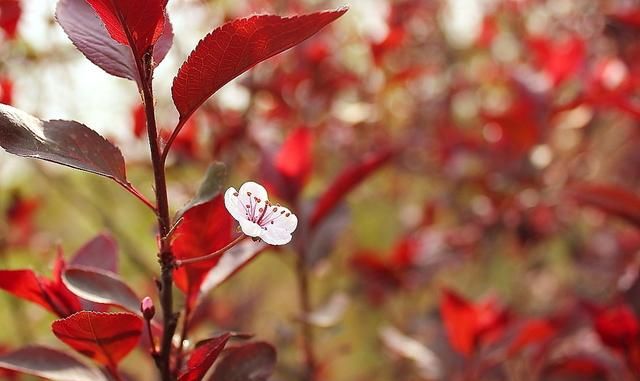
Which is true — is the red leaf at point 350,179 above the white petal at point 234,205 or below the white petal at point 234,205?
above

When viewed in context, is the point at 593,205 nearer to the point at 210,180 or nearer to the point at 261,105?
the point at 210,180

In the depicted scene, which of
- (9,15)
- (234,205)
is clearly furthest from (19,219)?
(234,205)

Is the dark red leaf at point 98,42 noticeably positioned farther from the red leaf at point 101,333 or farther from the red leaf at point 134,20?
the red leaf at point 101,333

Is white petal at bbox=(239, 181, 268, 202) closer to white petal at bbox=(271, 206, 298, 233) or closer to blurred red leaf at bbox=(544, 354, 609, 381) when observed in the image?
white petal at bbox=(271, 206, 298, 233)

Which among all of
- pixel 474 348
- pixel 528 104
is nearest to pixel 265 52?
pixel 474 348

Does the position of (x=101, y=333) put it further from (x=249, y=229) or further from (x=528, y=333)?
(x=528, y=333)

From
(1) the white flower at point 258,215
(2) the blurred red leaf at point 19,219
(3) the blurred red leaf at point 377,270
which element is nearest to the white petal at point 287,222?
(1) the white flower at point 258,215
